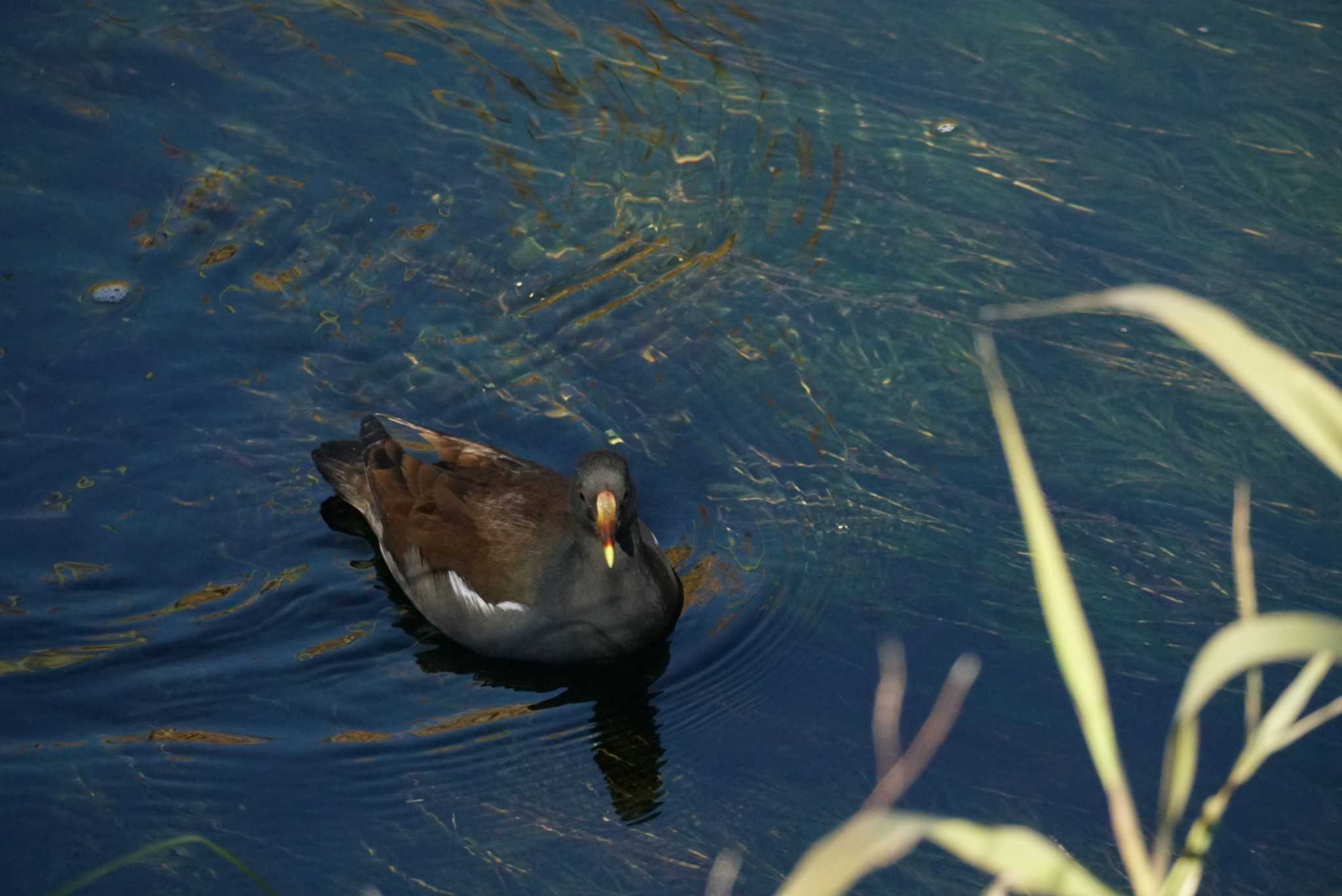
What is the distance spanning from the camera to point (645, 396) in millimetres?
6062

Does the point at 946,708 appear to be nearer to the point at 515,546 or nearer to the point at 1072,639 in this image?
the point at 515,546

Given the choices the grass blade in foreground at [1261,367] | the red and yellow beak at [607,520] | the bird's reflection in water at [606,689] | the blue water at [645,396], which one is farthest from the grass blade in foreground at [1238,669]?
the red and yellow beak at [607,520]

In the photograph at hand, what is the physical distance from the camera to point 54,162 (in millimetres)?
6914

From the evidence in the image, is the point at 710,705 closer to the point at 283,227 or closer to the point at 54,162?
the point at 283,227

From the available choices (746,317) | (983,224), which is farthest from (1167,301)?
(983,224)

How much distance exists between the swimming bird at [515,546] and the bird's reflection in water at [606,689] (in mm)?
50

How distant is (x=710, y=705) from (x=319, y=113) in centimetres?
376

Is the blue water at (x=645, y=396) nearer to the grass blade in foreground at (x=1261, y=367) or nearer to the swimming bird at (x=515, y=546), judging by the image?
the swimming bird at (x=515, y=546)

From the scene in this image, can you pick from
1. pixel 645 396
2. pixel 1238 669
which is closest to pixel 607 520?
pixel 645 396

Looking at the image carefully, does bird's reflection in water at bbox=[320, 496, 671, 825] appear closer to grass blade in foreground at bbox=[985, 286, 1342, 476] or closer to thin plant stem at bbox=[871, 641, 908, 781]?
thin plant stem at bbox=[871, 641, 908, 781]

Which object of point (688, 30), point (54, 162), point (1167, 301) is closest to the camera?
point (1167, 301)

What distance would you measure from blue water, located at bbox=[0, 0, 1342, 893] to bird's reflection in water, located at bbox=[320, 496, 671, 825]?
0.06 feet

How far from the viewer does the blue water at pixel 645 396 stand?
4605 millimetres

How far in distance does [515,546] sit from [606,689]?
604mm
